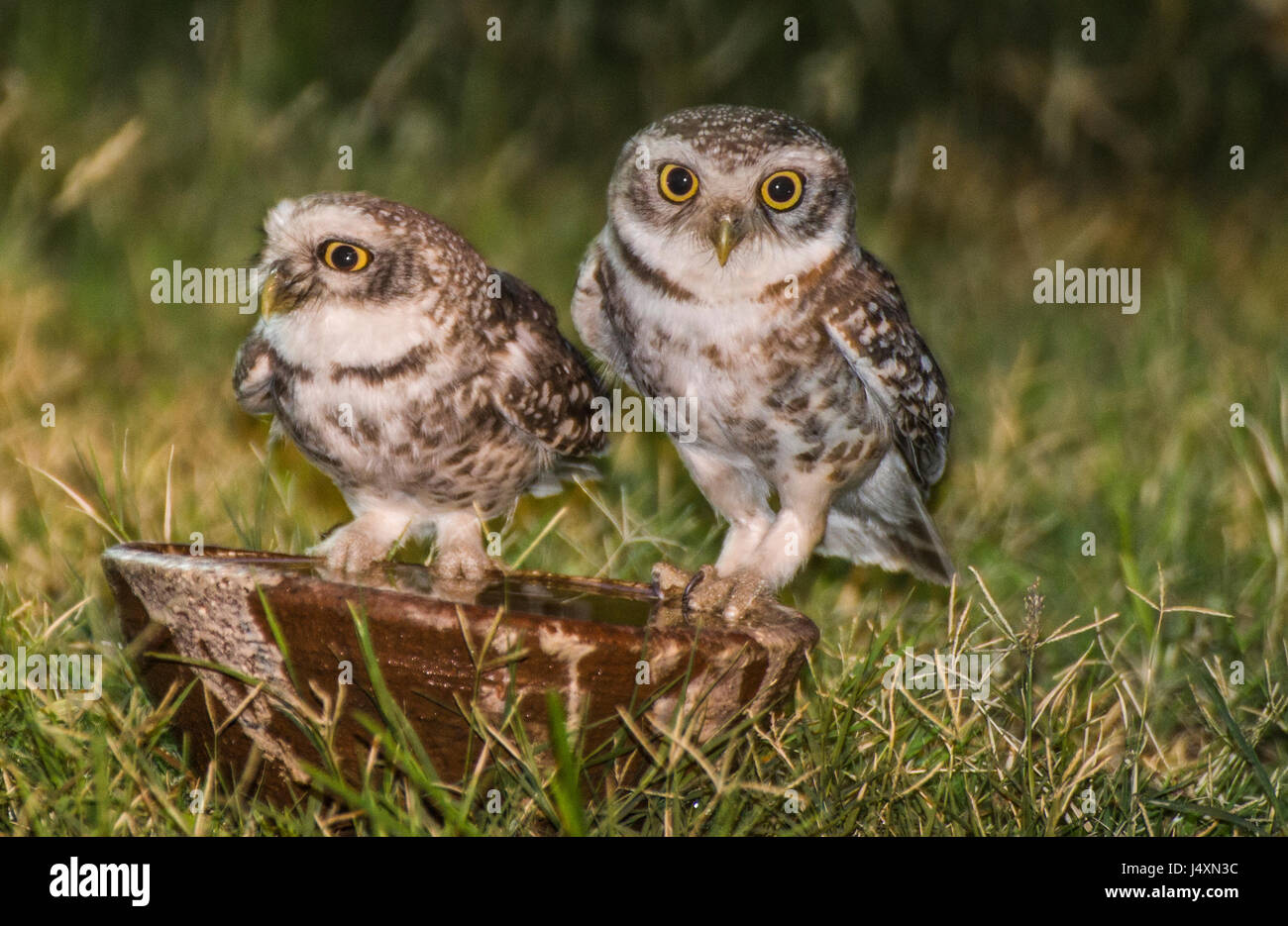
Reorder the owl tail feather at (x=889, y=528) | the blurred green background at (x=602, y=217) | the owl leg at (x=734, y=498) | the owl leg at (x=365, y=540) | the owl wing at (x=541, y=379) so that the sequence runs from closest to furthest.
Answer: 1. the owl wing at (x=541, y=379)
2. the owl leg at (x=365, y=540)
3. the owl leg at (x=734, y=498)
4. the owl tail feather at (x=889, y=528)
5. the blurred green background at (x=602, y=217)

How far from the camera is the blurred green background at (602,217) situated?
5035 millimetres

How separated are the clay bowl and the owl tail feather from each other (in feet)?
3.42

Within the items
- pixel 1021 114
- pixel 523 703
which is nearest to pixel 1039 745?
pixel 523 703

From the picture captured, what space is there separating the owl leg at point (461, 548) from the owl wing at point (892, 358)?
1.08m

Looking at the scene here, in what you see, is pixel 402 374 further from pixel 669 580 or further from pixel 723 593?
pixel 723 593

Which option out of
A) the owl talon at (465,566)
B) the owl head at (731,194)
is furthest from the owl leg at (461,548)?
the owl head at (731,194)

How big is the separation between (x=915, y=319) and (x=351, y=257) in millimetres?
4901

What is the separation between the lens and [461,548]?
12.5ft

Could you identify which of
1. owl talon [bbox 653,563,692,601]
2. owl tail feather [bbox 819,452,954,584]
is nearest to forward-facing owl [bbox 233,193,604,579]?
owl talon [bbox 653,563,692,601]

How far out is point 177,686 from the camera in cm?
307

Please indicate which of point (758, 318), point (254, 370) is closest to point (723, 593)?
point (758, 318)

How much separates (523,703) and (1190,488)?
3.56 m

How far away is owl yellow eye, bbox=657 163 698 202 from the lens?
131 inches

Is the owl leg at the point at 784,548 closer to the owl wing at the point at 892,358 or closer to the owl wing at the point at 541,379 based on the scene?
the owl wing at the point at 892,358
